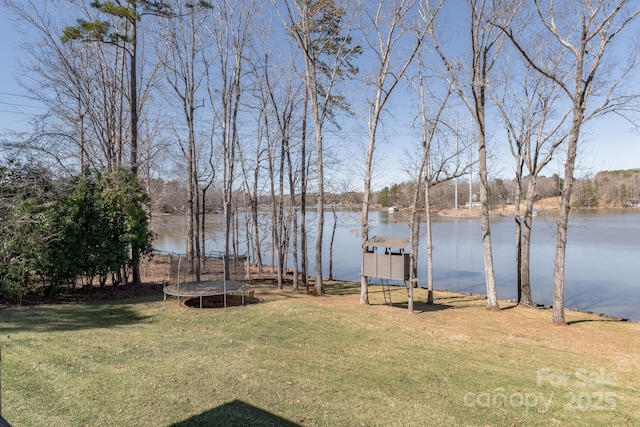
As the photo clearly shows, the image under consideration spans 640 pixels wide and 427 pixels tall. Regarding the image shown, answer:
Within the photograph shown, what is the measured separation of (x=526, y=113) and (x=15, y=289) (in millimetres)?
13806

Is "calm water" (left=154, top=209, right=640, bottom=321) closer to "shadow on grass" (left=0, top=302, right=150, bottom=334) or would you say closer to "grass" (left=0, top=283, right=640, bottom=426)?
"grass" (left=0, top=283, right=640, bottom=426)

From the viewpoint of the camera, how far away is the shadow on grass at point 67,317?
5.54 metres

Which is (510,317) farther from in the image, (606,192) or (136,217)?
(606,192)

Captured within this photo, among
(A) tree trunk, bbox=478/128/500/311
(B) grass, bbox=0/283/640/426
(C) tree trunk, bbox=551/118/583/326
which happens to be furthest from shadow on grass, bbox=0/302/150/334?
(C) tree trunk, bbox=551/118/583/326

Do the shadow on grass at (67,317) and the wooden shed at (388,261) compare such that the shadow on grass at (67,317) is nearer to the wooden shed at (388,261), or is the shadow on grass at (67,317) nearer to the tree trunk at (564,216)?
the wooden shed at (388,261)

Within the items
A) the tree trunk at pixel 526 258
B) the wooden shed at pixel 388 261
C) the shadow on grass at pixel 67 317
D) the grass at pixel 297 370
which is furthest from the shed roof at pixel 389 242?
the shadow on grass at pixel 67 317

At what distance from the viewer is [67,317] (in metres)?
6.29

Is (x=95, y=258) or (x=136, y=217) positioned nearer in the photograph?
(x=95, y=258)

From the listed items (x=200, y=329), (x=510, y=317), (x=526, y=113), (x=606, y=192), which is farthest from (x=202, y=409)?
(x=606, y=192)

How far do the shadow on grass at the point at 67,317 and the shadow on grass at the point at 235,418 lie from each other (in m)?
3.66

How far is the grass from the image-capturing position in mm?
3283

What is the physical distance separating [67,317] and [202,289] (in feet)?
8.43

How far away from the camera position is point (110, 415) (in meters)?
3.08

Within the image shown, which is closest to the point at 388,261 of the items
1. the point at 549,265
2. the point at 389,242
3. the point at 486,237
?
the point at 389,242
